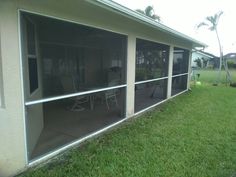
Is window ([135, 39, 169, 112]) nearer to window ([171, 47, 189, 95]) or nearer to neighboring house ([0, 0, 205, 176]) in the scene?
neighboring house ([0, 0, 205, 176])

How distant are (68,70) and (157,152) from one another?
5.14m

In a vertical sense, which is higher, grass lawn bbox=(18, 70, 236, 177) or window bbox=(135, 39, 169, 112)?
window bbox=(135, 39, 169, 112)

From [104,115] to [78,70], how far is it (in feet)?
10.9

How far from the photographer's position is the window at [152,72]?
6824mm

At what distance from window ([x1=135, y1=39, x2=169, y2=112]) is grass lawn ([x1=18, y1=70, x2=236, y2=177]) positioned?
1992 mm

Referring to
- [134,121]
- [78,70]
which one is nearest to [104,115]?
[134,121]

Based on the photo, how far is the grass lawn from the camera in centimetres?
281

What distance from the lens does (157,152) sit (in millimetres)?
3379

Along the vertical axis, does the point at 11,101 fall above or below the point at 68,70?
below

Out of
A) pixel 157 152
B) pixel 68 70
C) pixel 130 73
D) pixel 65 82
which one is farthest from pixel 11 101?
pixel 68 70

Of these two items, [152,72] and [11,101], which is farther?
[152,72]

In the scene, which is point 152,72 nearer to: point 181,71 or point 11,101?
point 181,71

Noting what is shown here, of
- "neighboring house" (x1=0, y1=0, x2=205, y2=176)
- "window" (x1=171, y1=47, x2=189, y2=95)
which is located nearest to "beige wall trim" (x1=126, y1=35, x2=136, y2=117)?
→ "neighboring house" (x1=0, y1=0, x2=205, y2=176)

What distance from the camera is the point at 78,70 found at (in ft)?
26.1
